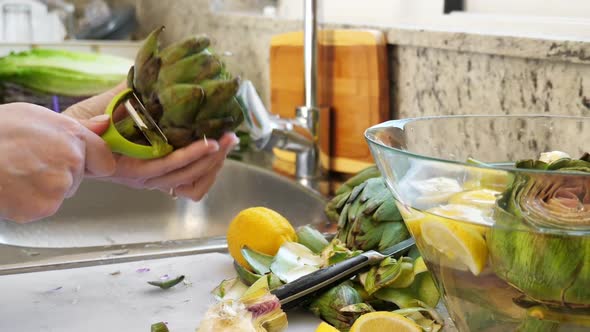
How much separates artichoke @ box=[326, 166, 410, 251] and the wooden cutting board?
0.42m

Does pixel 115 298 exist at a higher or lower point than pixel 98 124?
lower

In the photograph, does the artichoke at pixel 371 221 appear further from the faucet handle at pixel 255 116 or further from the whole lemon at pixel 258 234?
the faucet handle at pixel 255 116

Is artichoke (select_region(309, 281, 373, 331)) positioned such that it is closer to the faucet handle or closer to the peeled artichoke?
the peeled artichoke

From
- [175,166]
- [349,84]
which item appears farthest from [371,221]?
[349,84]

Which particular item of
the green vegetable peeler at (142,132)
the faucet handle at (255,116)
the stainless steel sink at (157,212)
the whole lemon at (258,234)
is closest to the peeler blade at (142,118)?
the green vegetable peeler at (142,132)

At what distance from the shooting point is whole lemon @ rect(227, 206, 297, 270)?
864 millimetres

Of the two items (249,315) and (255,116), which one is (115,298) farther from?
(255,116)

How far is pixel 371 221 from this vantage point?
0.83 meters

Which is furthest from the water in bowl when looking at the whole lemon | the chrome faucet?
the chrome faucet

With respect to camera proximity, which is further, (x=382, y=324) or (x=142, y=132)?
(x=142, y=132)

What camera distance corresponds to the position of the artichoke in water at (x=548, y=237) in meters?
0.54

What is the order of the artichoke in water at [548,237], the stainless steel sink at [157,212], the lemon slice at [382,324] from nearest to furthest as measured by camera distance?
the artichoke in water at [548,237] → the lemon slice at [382,324] → the stainless steel sink at [157,212]

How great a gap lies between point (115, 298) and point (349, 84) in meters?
0.63

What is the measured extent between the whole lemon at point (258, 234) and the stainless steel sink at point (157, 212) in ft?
0.99
